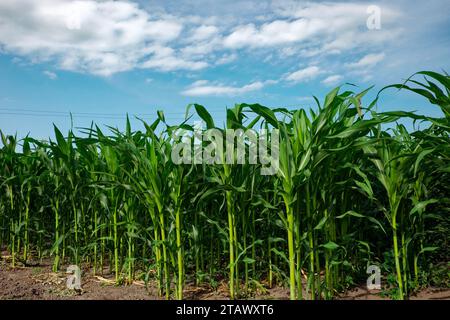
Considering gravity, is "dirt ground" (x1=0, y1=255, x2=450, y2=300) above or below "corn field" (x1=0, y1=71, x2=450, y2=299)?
below

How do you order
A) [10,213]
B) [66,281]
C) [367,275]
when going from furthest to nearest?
[10,213] < [66,281] < [367,275]

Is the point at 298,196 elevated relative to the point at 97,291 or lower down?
elevated

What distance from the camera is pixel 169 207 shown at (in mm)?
2928

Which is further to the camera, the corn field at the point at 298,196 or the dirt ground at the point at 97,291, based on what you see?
the dirt ground at the point at 97,291

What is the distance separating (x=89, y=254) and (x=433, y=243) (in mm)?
3498

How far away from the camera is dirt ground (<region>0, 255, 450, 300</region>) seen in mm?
3066

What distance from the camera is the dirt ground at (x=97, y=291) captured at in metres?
3.07

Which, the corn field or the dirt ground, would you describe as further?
the dirt ground

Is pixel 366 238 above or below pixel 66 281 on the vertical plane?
above

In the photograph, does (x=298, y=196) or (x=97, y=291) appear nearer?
(x=298, y=196)

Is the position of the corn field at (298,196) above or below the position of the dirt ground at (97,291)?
above

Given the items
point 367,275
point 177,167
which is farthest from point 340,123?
point 367,275

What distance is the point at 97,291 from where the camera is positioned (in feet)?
11.6

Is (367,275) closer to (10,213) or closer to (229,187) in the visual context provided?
(229,187)
